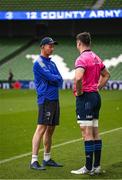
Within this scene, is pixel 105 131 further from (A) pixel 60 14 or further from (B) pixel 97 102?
(A) pixel 60 14

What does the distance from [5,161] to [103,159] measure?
1.81 metres

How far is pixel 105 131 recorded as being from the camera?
1473 cm

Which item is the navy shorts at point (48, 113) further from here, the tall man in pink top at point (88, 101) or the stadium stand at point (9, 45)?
the stadium stand at point (9, 45)

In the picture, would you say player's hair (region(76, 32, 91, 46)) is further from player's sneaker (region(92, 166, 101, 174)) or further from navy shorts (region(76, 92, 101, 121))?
player's sneaker (region(92, 166, 101, 174))

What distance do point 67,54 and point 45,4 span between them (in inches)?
170

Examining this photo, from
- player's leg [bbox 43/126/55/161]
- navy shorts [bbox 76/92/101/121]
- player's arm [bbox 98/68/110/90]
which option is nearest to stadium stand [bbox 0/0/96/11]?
player's leg [bbox 43/126/55/161]

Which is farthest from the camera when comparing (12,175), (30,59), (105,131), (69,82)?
(30,59)

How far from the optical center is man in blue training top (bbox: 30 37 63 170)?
933 centimetres

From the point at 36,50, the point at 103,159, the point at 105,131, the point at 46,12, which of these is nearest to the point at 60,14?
the point at 46,12

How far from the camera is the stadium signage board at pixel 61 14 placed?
39875 millimetres

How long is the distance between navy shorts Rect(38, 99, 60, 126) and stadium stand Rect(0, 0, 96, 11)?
109 ft

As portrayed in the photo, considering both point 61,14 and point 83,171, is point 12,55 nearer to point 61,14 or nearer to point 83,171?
point 61,14

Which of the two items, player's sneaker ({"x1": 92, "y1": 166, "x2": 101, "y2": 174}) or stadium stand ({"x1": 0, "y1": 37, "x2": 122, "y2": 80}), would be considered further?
stadium stand ({"x1": 0, "y1": 37, "x2": 122, "y2": 80})

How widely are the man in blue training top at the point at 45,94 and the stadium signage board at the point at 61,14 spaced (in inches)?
1208
